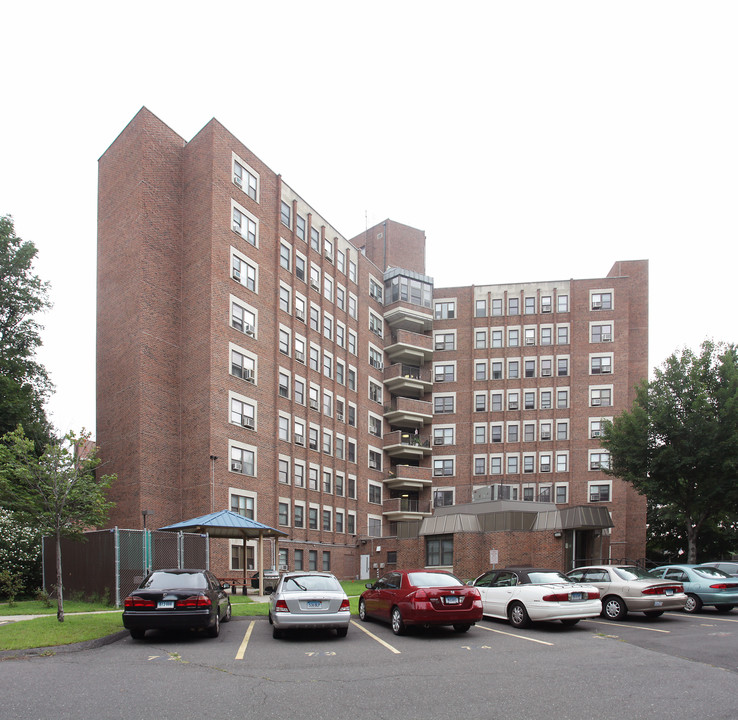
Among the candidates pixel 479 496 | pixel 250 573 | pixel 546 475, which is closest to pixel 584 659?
pixel 250 573

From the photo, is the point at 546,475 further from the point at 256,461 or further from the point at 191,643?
the point at 191,643

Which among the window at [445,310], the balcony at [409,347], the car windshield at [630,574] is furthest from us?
the window at [445,310]

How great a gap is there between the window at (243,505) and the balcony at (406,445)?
1835 centimetres

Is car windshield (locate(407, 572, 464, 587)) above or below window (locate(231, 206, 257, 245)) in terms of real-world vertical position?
below

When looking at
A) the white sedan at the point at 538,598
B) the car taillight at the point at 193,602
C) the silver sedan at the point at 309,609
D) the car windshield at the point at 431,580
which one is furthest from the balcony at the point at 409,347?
the car taillight at the point at 193,602

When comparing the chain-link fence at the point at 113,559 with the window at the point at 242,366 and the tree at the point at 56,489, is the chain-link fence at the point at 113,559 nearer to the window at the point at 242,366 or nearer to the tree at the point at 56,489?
the tree at the point at 56,489

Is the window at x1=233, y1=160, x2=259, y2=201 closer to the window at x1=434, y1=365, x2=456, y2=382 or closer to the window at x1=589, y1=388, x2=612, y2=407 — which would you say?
the window at x1=434, y1=365, x2=456, y2=382

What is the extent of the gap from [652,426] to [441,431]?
22989 mm

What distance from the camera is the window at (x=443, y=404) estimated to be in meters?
57.1

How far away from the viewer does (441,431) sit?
56750mm

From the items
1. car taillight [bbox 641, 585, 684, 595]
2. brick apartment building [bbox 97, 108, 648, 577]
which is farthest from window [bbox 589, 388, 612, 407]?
car taillight [bbox 641, 585, 684, 595]

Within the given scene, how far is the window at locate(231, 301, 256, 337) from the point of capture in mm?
37031

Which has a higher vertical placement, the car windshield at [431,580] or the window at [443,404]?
the window at [443,404]

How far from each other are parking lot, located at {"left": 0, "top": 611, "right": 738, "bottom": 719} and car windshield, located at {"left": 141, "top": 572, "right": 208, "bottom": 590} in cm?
107
